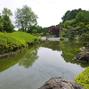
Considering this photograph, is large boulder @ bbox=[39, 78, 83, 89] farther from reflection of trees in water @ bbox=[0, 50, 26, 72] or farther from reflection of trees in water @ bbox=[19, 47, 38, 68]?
reflection of trees in water @ bbox=[19, 47, 38, 68]

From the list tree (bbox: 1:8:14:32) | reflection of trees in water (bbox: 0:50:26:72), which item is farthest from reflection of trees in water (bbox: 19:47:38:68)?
tree (bbox: 1:8:14:32)

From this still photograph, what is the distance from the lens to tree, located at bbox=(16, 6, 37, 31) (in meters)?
74.2

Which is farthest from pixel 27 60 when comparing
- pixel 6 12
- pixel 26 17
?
pixel 26 17

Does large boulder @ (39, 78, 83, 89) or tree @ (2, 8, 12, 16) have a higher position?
tree @ (2, 8, 12, 16)

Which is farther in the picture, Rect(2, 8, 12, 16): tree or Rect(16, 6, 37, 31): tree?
Rect(16, 6, 37, 31): tree

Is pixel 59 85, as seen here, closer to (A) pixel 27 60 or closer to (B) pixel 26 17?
(A) pixel 27 60

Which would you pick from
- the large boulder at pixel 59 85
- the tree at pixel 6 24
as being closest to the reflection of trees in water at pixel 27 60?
the large boulder at pixel 59 85

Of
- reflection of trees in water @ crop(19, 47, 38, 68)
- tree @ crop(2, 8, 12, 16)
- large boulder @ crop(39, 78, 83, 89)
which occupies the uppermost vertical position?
tree @ crop(2, 8, 12, 16)

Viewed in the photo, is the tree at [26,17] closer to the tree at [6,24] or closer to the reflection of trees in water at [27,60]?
the tree at [6,24]

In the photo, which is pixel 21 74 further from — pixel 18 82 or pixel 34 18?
pixel 34 18

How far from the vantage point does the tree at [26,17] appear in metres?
74.2

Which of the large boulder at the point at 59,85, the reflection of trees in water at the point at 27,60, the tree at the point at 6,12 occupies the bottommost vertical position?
the reflection of trees in water at the point at 27,60

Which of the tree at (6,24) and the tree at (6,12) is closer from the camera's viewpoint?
the tree at (6,24)

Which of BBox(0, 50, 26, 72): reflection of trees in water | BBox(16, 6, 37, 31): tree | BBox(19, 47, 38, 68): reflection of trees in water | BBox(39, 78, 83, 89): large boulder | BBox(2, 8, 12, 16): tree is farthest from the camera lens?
BBox(16, 6, 37, 31): tree
